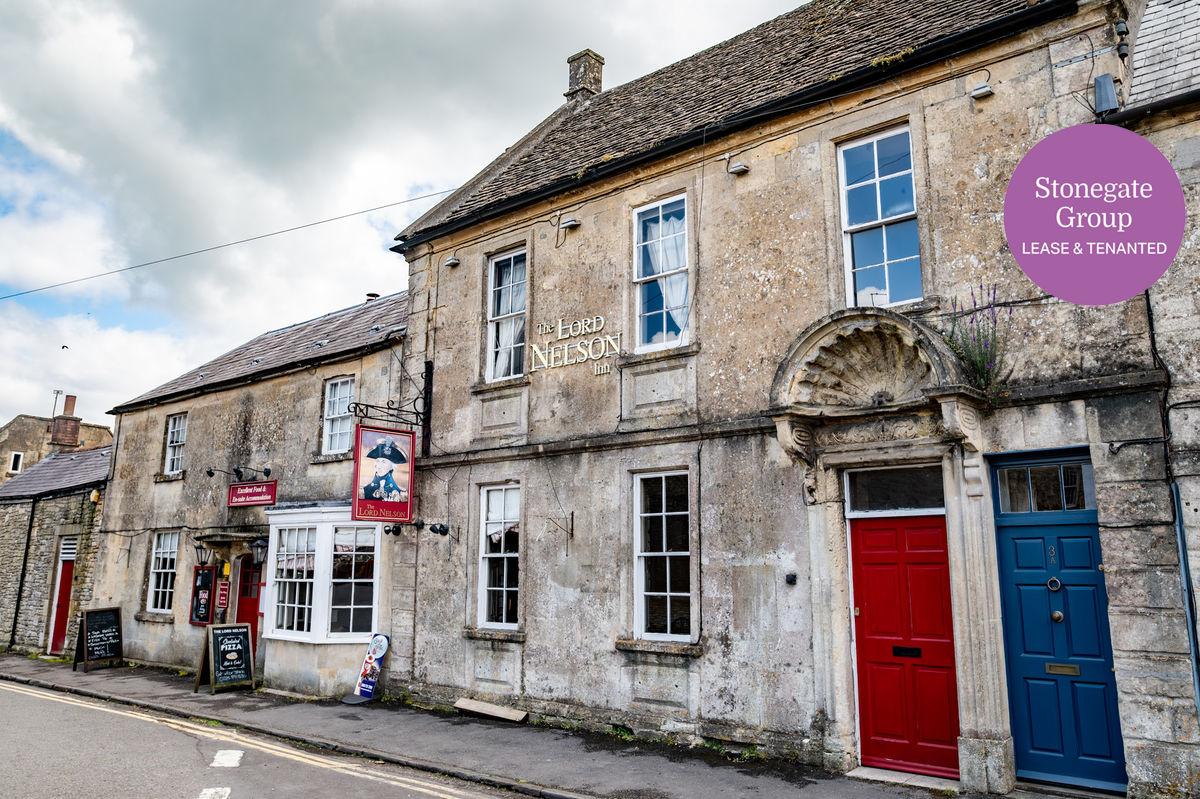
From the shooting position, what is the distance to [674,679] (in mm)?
9625

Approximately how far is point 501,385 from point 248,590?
8016 millimetres

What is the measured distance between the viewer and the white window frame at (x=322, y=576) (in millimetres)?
13484

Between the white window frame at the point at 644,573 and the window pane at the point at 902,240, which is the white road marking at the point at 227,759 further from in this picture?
the window pane at the point at 902,240

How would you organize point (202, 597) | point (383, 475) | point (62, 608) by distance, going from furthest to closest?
point (62, 608)
point (202, 597)
point (383, 475)

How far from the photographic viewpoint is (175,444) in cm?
1930

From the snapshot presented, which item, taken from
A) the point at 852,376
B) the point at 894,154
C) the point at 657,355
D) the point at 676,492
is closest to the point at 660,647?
the point at 676,492

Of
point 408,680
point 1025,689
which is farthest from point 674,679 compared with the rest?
point 408,680

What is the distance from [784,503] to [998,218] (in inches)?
142

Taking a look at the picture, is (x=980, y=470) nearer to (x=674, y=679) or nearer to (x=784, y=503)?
(x=784, y=503)

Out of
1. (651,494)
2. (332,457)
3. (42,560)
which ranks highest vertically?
(332,457)

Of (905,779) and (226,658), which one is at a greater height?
(226,658)

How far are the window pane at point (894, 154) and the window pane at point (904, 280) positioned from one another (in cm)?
106

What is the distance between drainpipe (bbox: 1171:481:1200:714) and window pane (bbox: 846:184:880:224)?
13.1 feet

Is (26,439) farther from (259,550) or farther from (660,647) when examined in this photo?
(660,647)
